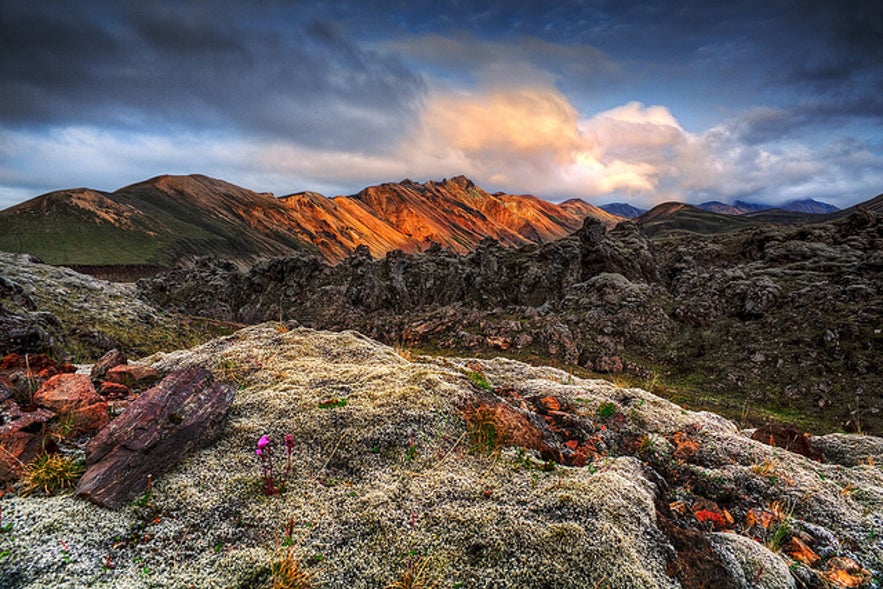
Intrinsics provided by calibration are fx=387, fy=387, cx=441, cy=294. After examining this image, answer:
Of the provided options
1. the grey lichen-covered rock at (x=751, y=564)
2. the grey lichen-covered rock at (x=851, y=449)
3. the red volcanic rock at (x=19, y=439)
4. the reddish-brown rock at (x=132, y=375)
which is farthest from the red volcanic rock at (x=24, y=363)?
the grey lichen-covered rock at (x=851, y=449)

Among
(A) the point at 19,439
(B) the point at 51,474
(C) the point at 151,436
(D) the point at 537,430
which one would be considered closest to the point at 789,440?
(D) the point at 537,430

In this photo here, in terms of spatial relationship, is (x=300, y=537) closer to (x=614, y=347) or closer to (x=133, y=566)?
(x=133, y=566)

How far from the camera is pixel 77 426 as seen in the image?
5965 mm

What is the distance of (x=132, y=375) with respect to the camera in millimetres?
8078

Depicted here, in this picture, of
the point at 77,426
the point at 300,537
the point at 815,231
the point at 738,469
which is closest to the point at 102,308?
the point at 77,426

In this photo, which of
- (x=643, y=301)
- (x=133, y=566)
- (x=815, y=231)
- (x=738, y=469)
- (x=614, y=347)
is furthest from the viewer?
(x=815, y=231)

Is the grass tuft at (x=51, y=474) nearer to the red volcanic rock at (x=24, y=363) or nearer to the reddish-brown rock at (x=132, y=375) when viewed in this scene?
the reddish-brown rock at (x=132, y=375)

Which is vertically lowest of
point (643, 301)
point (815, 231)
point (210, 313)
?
point (210, 313)

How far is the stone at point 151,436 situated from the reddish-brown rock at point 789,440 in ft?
39.1

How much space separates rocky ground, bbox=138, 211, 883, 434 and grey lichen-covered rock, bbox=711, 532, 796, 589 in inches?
507

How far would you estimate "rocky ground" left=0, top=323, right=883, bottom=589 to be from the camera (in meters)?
4.20

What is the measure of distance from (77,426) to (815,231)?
229 ft

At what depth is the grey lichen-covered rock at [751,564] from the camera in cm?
453

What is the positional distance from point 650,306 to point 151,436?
1529 inches
